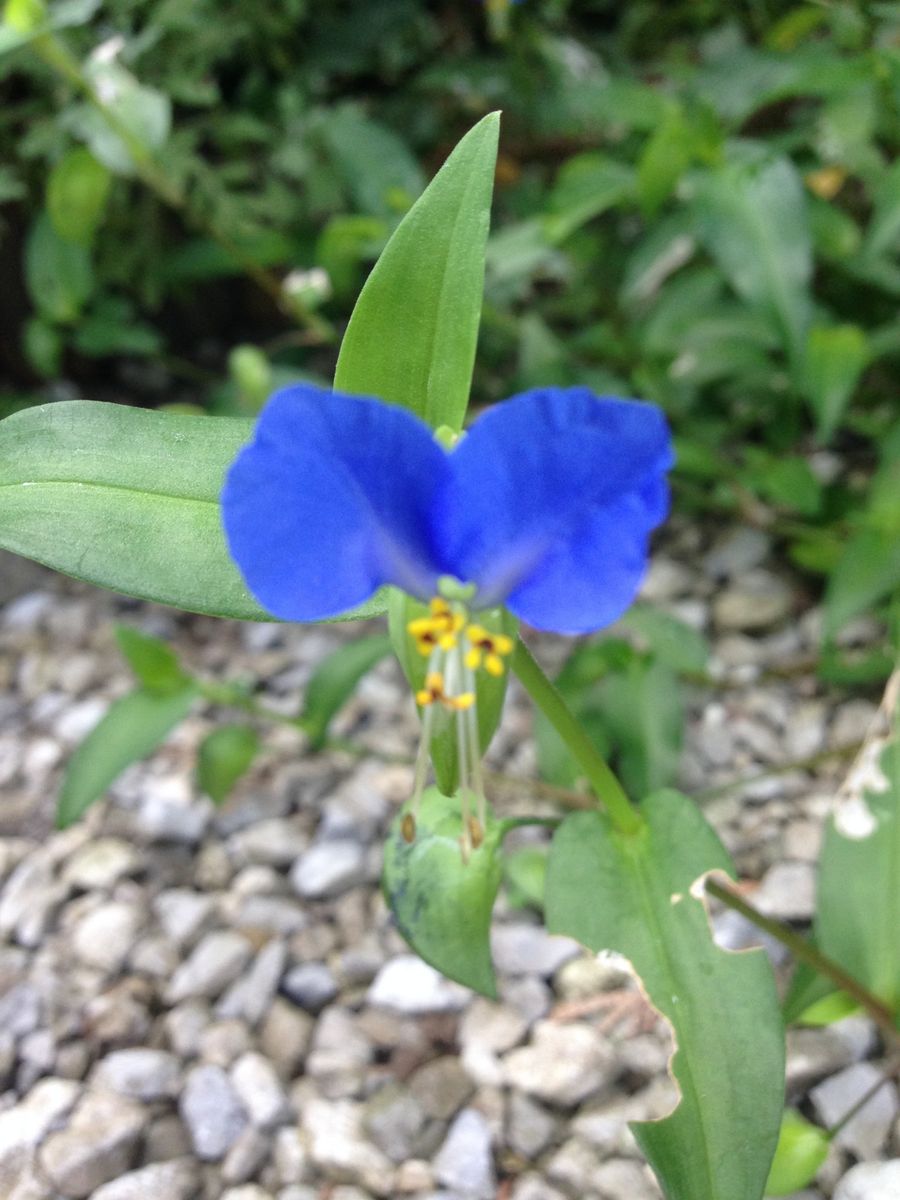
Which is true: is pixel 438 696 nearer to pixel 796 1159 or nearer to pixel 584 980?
pixel 796 1159

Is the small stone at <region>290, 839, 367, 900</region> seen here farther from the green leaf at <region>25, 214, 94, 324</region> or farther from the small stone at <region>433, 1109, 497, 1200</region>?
the green leaf at <region>25, 214, 94, 324</region>

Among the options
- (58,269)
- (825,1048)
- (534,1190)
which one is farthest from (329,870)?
(58,269)

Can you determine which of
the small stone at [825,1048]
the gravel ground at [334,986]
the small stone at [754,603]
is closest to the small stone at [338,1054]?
the gravel ground at [334,986]

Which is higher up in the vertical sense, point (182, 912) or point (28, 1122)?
point (28, 1122)

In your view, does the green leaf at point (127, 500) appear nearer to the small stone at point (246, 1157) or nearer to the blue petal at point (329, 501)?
the blue petal at point (329, 501)

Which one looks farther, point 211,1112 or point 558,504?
point 211,1112

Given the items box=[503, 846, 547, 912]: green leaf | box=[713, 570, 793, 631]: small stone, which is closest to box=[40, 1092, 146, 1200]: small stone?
box=[503, 846, 547, 912]: green leaf

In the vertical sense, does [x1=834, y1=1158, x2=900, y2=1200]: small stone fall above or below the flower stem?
below
